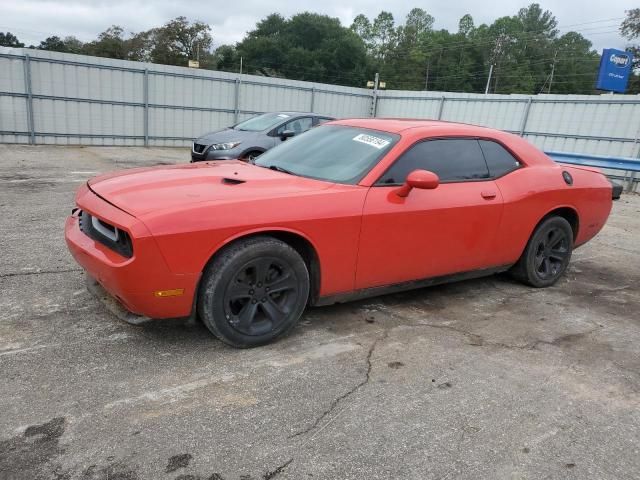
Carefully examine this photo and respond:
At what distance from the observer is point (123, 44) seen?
66625 millimetres

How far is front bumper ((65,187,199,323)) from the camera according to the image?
2.82 m

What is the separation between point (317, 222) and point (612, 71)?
63.1ft

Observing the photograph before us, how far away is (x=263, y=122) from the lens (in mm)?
10477

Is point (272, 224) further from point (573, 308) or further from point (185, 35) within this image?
point (185, 35)

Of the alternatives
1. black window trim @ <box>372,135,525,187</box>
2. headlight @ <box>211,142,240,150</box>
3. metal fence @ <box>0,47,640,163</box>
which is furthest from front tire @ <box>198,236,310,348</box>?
metal fence @ <box>0,47,640,163</box>

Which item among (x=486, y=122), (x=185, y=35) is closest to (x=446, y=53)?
(x=185, y=35)

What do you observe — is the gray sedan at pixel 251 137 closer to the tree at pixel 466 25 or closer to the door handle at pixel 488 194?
the door handle at pixel 488 194

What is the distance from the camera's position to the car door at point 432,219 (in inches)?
143

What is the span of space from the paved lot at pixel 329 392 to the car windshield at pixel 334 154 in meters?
1.11

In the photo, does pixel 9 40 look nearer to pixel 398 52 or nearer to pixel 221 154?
pixel 398 52

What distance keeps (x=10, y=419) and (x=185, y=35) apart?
72.5 meters

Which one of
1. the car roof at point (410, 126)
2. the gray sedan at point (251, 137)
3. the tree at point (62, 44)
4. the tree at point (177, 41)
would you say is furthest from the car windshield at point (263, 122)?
the tree at point (62, 44)

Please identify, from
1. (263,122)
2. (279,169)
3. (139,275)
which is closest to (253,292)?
(139,275)

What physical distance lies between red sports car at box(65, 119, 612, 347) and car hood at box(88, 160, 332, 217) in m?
0.01
